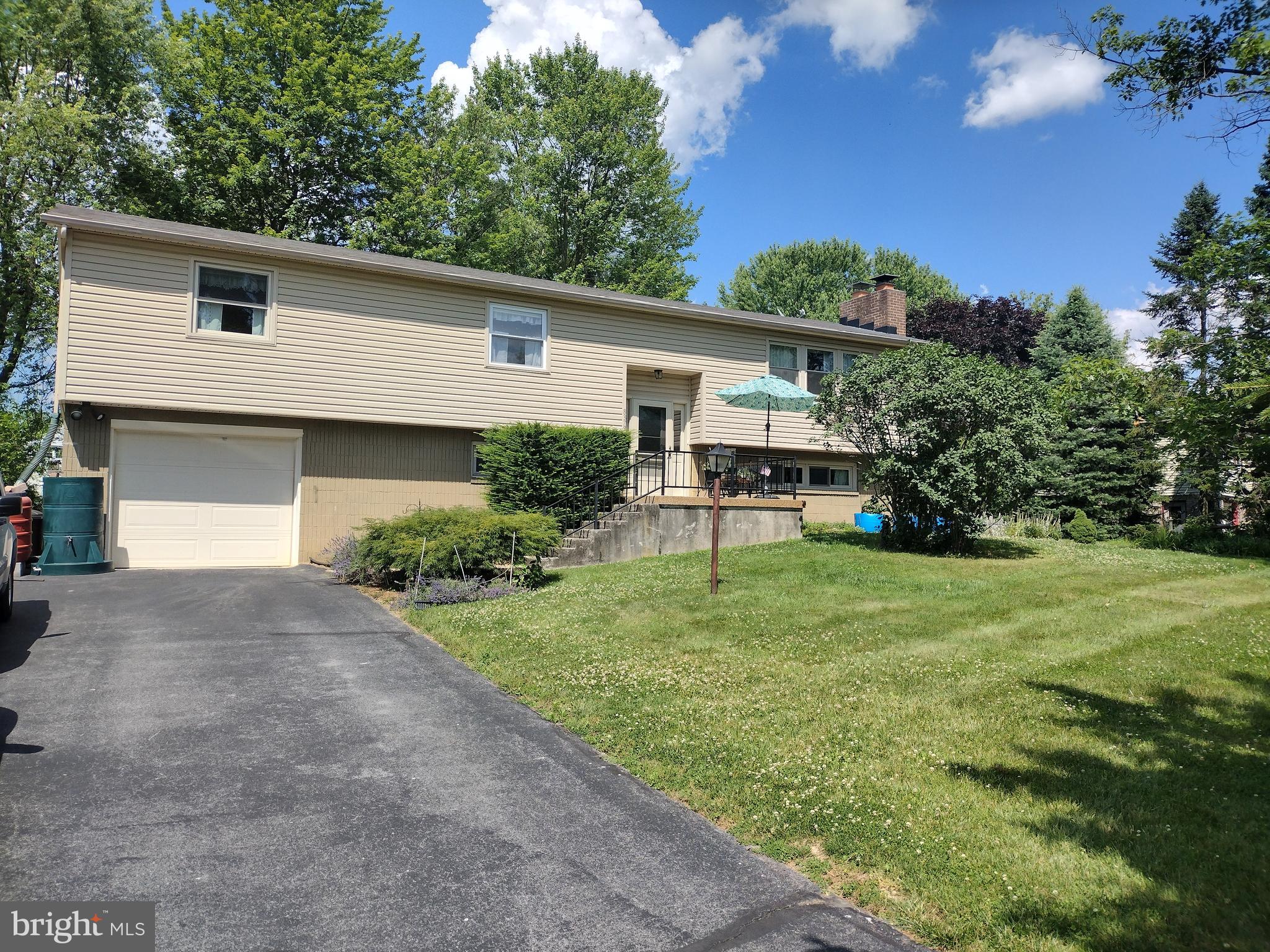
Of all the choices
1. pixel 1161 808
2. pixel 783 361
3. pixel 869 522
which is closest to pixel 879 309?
pixel 783 361

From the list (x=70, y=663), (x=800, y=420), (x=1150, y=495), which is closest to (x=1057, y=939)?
(x=70, y=663)

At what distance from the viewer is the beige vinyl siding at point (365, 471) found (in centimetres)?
1530

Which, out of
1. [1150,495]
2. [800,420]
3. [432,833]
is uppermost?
[800,420]

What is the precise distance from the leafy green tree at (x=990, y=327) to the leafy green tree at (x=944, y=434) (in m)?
21.3

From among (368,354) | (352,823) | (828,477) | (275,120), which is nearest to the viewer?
(352,823)

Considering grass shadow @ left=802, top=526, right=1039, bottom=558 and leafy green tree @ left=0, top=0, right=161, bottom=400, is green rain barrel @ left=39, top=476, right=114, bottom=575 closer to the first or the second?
grass shadow @ left=802, top=526, right=1039, bottom=558

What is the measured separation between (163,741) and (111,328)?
10.8 m

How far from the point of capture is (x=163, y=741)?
546 centimetres

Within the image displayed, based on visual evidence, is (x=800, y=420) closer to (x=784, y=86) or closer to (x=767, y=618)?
(x=784, y=86)

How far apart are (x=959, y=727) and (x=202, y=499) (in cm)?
1383

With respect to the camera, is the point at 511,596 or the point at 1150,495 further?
the point at 1150,495

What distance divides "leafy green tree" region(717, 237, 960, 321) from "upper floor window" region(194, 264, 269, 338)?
110 feet

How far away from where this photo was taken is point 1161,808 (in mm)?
4148

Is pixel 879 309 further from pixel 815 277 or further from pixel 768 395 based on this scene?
pixel 815 277
